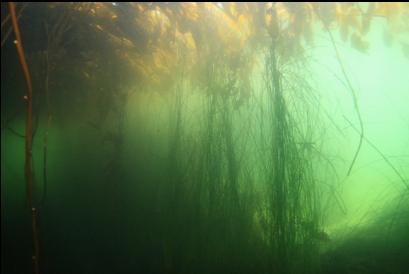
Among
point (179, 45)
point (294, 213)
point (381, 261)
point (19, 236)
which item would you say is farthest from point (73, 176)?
point (381, 261)

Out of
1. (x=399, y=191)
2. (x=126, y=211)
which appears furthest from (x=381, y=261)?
(x=126, y=211)

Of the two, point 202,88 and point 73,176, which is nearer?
point 202,88

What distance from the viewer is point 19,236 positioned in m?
2.63

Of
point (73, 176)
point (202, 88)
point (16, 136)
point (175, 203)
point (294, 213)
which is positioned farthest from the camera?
point (73, 176)

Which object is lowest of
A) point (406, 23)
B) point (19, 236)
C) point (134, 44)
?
point (19, 236)

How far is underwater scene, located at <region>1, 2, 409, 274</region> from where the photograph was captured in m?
2.67

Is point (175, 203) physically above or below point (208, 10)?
below

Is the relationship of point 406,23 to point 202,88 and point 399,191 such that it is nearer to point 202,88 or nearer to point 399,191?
point 399,191

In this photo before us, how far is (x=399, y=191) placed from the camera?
356 cm

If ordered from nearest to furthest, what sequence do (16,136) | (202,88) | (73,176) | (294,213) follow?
(16,136), (294,213), (202,88), (73,176)

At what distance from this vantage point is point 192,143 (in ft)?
12.3

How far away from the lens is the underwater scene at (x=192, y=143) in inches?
105

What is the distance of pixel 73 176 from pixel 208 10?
10.8 feet

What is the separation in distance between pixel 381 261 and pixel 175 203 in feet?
7.43
